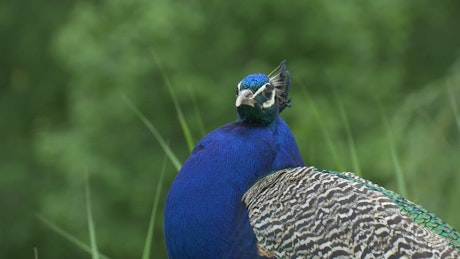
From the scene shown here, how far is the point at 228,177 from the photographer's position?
13.1 feet

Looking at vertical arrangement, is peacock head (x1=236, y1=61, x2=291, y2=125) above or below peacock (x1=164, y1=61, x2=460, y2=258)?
above

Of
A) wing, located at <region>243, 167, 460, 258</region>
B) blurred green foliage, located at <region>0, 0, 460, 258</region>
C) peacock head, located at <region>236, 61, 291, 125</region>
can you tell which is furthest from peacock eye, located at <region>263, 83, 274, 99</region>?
blurred green foliage, located at <region>0, 0, 460, 258</region>

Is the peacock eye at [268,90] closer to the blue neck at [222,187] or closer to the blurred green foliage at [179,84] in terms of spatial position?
the blue neck at [222,187]

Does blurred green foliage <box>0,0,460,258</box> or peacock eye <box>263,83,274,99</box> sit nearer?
peacock eye <box>263,83,274,99</box>

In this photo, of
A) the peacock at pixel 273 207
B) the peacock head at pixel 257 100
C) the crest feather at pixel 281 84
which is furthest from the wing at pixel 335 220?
the crest feather at pixel 281 84

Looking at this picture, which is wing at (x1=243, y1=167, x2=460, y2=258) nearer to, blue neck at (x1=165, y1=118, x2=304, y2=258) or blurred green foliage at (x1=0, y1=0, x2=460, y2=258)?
blue neck at (x1=165, y1=118, x2=304, y2=258)

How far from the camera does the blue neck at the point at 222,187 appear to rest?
12.5 feet

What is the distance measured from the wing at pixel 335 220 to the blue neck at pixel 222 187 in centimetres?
7

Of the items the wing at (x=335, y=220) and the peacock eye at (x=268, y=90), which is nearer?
the wing at (x=335, y=220)

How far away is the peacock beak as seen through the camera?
13.1 feet

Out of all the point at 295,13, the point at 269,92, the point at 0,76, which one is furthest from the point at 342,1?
the point at 269,92

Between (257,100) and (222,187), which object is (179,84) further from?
(222,187)

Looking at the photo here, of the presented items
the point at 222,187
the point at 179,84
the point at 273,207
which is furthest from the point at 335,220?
the point at 179,84

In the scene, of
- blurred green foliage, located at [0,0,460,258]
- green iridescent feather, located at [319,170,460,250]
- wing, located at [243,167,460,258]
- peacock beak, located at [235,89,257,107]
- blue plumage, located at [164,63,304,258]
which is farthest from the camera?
blurred green foliage, located at [0,0,460,258]
